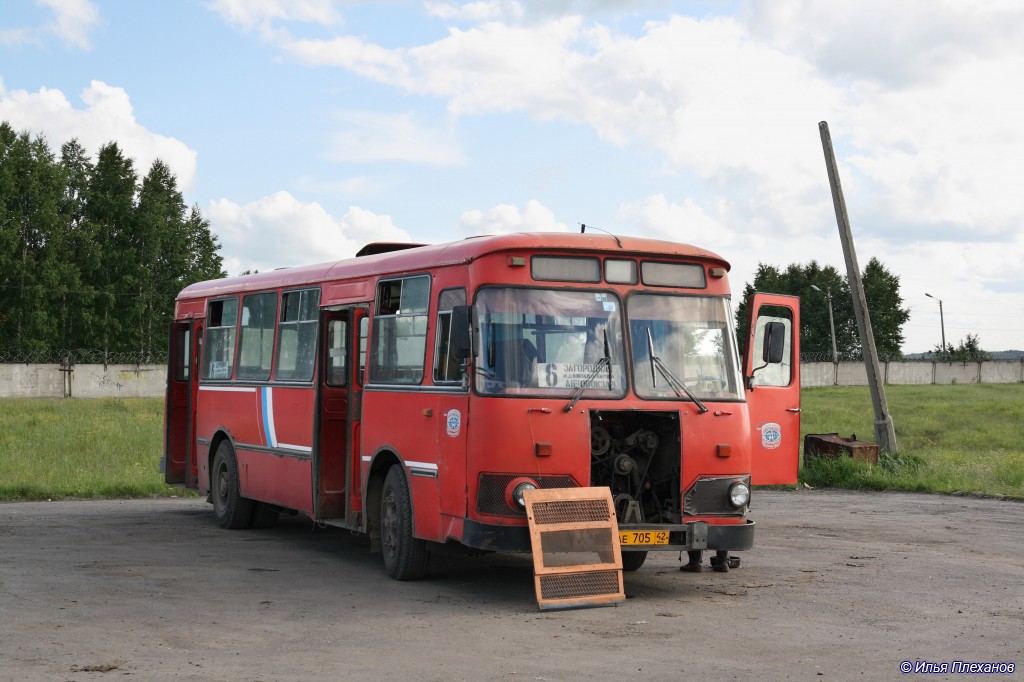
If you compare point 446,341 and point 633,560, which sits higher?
point 446,341

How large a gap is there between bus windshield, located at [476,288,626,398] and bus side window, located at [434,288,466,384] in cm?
39

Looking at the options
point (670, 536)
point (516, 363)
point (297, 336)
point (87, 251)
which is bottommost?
point (670, 536)

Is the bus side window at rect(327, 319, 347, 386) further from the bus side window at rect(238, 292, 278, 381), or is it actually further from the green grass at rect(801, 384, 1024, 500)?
the green grass at rect(801, 384, 1024, 500)

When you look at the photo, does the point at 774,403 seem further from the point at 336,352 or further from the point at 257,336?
the point at 257,336

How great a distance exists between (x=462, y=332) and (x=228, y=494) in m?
6.85

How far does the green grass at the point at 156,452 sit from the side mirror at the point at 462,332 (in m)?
11.6

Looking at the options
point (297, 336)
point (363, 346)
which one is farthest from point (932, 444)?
point (363, 346)

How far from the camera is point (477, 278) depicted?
10820mm

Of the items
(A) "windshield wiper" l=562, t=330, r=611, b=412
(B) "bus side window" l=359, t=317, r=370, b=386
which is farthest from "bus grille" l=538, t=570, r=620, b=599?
(B) "bus side window" l=359, t=317, r=370, b=386

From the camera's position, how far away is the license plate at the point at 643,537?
10.7 meters

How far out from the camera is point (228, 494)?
16438 millimetres

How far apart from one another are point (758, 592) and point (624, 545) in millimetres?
1405

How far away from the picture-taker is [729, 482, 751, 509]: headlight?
438 inches

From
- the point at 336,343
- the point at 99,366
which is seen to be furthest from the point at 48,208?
the point at 336,343
